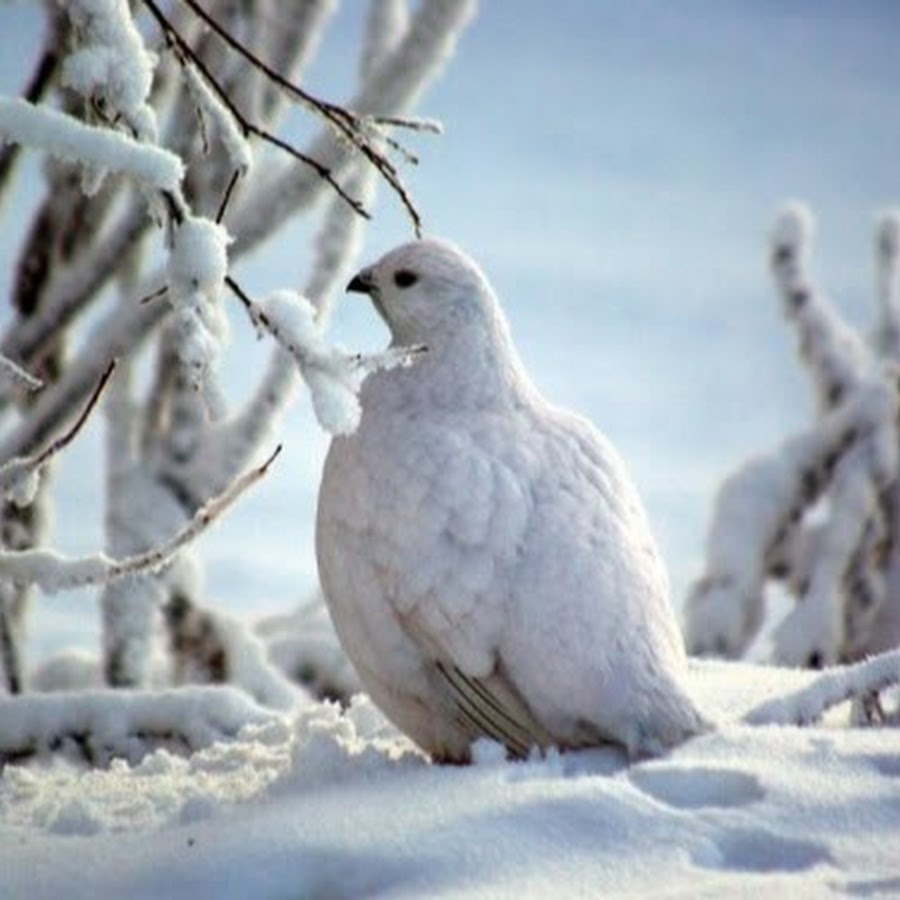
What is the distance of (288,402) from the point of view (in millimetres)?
6887

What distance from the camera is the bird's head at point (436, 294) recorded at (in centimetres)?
367

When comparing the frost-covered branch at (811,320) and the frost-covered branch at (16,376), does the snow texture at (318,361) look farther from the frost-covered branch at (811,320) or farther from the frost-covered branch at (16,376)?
the frost-covered branch at (811,320)

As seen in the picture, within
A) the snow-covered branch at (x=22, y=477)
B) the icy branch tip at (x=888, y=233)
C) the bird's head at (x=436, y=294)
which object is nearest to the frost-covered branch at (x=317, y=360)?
the snow-covered branch at (x=22, y=477)

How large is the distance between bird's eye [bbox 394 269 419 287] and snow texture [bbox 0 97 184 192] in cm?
114

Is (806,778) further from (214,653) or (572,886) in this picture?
(214,653)

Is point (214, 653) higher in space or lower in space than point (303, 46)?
lower

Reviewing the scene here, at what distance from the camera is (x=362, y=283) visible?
379 centimetres

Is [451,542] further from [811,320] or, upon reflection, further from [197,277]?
[811,320]

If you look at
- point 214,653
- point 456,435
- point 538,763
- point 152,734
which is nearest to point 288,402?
point 214,653

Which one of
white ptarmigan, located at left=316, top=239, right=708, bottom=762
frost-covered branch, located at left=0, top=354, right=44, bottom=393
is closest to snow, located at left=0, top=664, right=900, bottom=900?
white ptarmigan, located at left=316, top=239, right=708, bottom=762

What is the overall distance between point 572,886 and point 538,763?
548 millimetres

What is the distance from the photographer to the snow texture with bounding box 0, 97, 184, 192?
2.54 meters

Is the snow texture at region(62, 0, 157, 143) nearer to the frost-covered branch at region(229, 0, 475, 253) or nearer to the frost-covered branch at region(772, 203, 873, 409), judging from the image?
the frost-covered branch at region(229, 0, 475, 253)

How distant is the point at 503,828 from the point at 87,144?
119 centimetres
